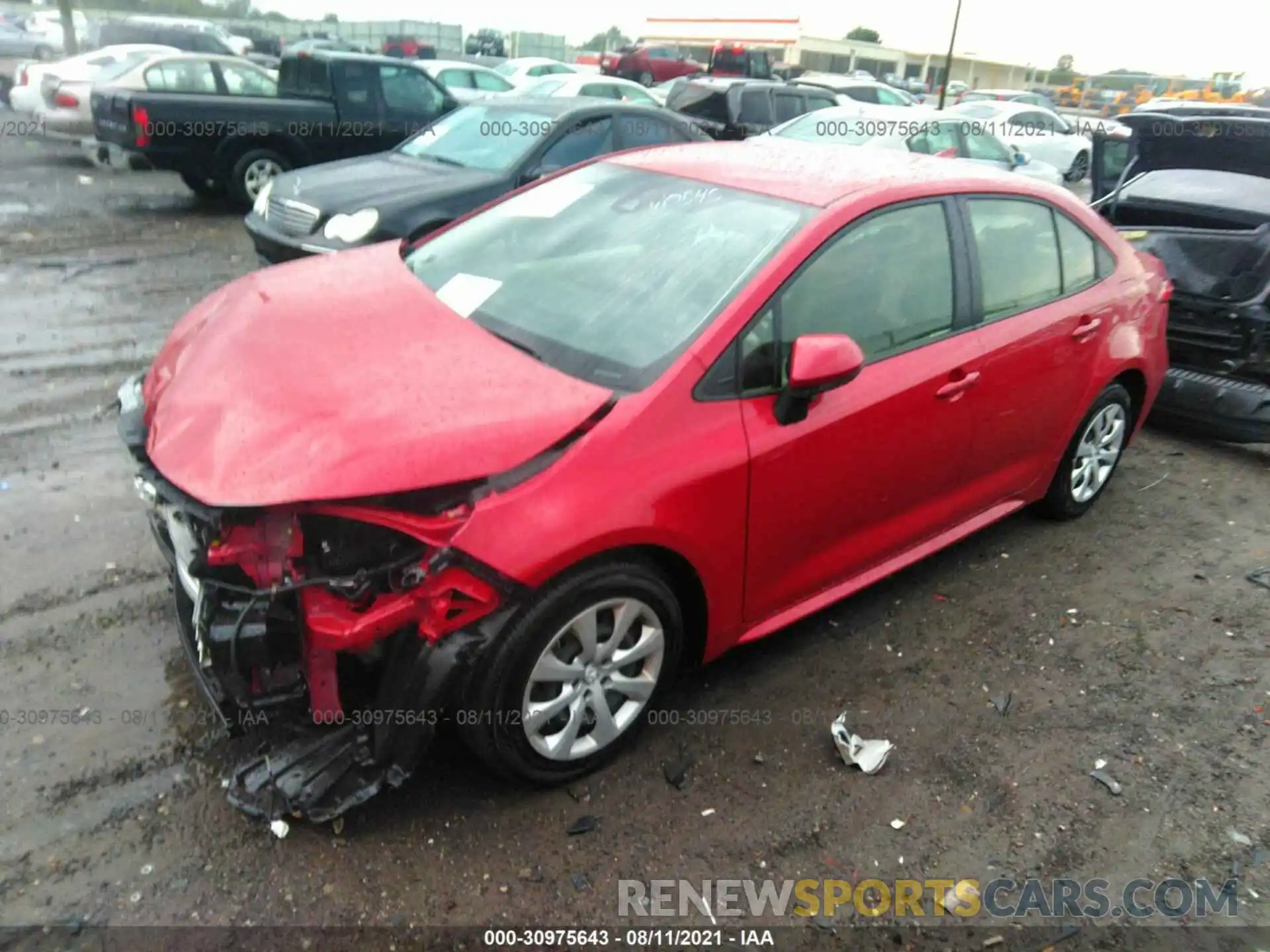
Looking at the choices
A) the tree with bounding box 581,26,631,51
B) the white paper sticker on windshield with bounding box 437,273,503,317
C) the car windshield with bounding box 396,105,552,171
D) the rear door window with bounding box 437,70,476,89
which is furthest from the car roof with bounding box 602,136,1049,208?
the tree with bounding box 581,26,631,51

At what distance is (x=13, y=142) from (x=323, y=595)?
1565 cm

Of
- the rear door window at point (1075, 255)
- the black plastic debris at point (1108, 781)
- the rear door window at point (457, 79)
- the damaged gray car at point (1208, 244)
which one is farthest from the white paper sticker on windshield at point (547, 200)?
the rear door window at point (457, 79)

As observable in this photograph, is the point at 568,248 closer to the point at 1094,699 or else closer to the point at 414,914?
the point at 414,914

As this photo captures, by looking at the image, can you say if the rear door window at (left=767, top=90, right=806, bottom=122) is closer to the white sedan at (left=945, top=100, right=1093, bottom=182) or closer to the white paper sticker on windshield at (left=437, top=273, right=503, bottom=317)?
the white sedan at (left=945, top=100, right=1093, bottom=182)

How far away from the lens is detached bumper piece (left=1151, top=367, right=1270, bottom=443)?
5086 mm

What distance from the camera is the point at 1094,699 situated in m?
3.25

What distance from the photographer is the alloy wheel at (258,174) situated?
9.94m

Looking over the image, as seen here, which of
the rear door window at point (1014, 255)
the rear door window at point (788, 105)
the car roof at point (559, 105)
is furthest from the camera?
the rear door window at point (788, 105)

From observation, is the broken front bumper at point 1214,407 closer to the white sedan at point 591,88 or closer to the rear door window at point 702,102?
the rear door window at point 702,102

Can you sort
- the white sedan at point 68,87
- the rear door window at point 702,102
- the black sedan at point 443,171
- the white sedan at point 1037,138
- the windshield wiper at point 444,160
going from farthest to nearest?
1. the white sedan at point 1037,138
2. the rear door window at point 702,102
3. the white sedan at point 68,87
4. the windshield wiper at point 444,160
5. the black sedan at point 443,171

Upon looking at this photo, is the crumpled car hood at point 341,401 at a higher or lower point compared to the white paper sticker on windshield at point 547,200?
lower

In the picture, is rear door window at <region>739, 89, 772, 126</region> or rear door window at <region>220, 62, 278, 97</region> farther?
rear door window at <region>739, 89, 772, 126</region>

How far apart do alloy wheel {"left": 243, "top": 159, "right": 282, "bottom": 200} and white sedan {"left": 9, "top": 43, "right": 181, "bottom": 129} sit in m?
2.70

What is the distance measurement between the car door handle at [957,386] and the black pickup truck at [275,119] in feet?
29.6
